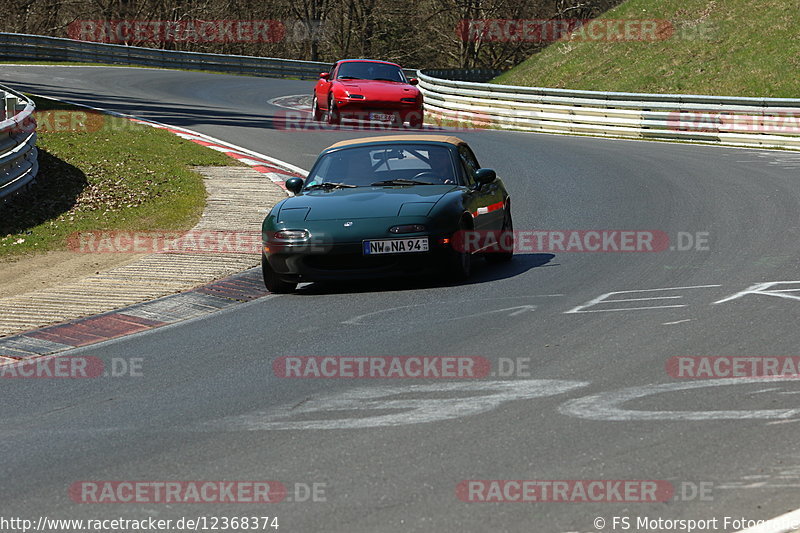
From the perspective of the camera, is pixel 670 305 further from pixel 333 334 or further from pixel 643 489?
pixel 643 489

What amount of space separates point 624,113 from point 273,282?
18.8 metres

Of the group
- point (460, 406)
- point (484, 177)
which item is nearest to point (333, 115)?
point (484, 177)

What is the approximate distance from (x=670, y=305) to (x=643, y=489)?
4.38 metres

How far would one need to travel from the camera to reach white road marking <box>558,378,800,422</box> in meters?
5.91

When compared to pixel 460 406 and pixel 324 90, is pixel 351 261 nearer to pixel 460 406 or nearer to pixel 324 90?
pixel 460 406

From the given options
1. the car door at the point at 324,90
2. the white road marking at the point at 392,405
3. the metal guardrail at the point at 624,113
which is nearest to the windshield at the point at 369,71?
the car door at the point at 324,90

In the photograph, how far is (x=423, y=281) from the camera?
34.9 ft

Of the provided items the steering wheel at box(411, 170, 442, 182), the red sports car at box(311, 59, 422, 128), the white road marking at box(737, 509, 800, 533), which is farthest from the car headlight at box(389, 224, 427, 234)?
the red sports car at box(311, 59, 422, 128)

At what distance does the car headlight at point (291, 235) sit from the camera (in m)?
10.1

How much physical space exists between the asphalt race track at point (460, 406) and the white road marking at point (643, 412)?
0.06 ft

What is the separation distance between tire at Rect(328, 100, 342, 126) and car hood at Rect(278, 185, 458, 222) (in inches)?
572

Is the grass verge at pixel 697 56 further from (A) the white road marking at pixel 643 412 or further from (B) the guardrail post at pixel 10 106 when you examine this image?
(A) the white road marking at pixel 643 412

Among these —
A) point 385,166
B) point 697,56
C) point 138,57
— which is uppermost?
point 697,56

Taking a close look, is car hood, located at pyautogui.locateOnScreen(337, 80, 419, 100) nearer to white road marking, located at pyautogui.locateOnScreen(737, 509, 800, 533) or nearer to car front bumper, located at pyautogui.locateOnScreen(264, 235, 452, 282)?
car front bumper, located at pyautogui.locateOnScreen(264, 235, 452, 282)
